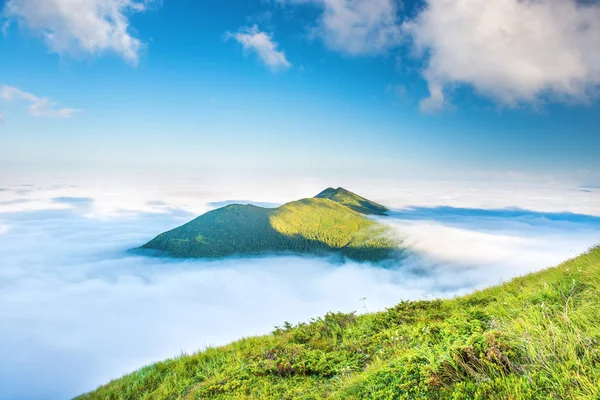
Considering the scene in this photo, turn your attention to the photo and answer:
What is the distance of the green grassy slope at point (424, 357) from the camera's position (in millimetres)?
3648

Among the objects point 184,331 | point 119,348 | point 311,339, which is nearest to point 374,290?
point 184,331

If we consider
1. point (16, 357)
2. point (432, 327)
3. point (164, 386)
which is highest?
point (432, 327)

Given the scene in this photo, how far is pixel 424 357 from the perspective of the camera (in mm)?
4633

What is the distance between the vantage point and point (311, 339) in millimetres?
9180

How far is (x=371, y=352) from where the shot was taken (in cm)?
705

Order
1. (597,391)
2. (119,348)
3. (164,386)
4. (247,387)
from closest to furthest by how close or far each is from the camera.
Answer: (597,391) → (247,387) → (164,386) → (119,348)

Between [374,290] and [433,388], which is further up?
[433,388]

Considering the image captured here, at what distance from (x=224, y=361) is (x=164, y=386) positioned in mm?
1563

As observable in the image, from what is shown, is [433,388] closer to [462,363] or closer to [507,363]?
[462,363]

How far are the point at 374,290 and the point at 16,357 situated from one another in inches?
8592

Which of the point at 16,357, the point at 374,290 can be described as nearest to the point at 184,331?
the point at 16,357

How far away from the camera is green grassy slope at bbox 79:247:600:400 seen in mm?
3648

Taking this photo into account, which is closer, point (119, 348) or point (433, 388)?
point (433, 388)

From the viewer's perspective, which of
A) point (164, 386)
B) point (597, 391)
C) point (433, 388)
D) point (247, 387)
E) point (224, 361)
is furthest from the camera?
point (224, 361)
